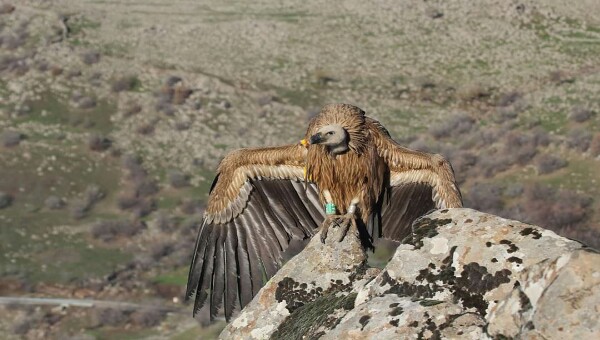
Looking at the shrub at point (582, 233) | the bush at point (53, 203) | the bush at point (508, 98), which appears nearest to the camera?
the shrub at point (582, 233)

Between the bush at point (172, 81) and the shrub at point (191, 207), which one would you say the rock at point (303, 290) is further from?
the bush at point (172, 81)

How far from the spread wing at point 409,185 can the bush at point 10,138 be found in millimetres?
23935

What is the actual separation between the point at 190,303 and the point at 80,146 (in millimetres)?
9718

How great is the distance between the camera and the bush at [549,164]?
96.2ft

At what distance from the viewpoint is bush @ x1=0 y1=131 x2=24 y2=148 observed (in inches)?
1232

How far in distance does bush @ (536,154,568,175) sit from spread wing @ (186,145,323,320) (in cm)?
2039

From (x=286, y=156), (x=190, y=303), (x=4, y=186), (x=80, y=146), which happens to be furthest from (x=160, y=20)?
(x=286, y=156)

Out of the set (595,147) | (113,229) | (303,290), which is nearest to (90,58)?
(113,229)

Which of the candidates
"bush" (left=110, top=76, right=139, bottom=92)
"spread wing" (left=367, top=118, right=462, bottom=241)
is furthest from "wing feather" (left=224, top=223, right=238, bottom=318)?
"bush" (left=110, top=76, right=139, bottom=92)

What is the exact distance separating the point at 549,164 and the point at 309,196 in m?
21.0

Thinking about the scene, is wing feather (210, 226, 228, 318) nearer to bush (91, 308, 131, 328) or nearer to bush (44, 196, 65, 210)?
bush (91, 308, 131, 328)

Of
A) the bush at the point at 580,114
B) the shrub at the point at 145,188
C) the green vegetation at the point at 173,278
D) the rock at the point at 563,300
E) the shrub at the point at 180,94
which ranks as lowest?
the green vegetation at the point at 173,278

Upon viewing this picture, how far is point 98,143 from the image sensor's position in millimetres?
32125

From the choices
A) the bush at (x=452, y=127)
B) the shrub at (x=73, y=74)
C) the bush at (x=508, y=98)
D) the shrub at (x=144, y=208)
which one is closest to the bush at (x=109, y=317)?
the shrub at (x=144, y=208)
